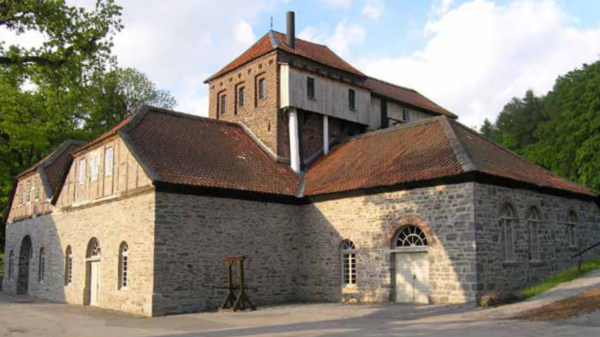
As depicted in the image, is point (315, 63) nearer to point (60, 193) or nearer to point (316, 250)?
point (316, 250)

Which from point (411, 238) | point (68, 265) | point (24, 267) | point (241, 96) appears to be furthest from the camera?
point (24, 267)

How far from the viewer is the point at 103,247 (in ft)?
69.7

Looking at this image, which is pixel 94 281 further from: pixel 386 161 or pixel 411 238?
pixel 411 238

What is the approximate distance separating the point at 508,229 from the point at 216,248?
9.79 metres

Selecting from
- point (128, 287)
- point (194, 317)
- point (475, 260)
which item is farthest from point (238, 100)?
point (475, 260)

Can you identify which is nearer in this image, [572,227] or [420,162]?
[420,162]

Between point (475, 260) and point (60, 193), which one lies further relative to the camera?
point (60, 193)

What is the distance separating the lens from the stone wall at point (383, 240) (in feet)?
55.8

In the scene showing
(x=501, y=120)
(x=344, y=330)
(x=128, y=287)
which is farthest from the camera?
(x=501, y=120)

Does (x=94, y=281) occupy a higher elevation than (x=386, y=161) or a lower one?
lower

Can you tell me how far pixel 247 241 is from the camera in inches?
808

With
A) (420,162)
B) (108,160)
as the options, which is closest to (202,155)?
(108,160)

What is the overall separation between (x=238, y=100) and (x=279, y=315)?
1314cm

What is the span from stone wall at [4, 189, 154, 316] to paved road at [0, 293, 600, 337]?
1153 mm
